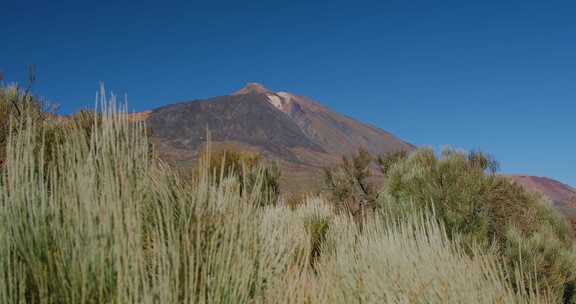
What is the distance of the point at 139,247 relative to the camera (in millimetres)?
1763

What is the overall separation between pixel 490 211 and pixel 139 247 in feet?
21.6

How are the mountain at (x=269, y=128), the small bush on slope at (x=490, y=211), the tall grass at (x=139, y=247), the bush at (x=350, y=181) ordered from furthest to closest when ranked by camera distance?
1. the mountain at (x=269, y=128)
2. the bush at (x=350, y=181)
3. the small bush on slope at (x=490, y=211)
4. the tall grass at (x=139, y=247)

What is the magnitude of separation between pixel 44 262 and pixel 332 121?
191m

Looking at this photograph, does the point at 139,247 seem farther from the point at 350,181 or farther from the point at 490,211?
the point at 350,181

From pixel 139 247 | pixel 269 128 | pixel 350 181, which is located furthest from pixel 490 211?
pixel 269 128

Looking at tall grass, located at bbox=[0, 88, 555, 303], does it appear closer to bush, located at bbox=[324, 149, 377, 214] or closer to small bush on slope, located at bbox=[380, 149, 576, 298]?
small bush on slope, located at bbox=[380, 149, 576, 298]

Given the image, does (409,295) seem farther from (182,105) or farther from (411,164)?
(182,105)

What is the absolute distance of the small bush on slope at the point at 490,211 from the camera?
600 cm

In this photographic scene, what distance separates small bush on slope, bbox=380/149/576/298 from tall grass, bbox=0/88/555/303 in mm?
2967

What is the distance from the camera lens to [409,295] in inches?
113

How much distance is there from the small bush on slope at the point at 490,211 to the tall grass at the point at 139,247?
297 cm

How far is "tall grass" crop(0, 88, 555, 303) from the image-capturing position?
173 centimetres

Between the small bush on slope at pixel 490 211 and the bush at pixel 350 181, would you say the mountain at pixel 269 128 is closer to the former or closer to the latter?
the bush at pixel 350 181

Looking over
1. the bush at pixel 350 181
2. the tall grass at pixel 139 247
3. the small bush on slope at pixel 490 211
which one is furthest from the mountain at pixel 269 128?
the tall grass at pixel 139 247
